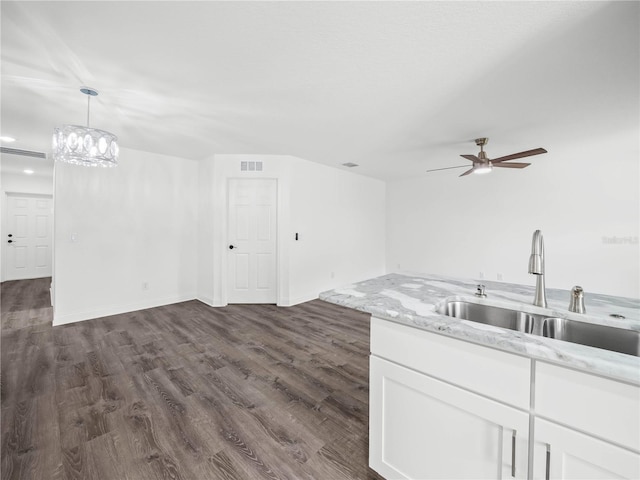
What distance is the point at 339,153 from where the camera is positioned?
4.37 meters

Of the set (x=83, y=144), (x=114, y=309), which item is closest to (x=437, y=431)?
(x=83, y=144)

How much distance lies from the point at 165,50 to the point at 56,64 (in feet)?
2.92


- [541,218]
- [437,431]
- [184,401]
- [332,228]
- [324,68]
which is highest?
[324,68]

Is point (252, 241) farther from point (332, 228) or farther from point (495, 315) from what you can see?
point (495, 315)

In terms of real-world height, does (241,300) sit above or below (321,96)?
below

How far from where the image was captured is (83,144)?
2.38 meters

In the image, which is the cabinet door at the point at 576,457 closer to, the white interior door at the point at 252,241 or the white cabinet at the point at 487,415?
the white cabinet at the point at 487,415

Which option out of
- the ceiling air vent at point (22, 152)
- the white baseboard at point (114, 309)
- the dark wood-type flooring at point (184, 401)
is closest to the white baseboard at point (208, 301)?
the white baseboard at point (114, 309)

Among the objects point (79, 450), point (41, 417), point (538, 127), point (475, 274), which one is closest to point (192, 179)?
point (41, 417)

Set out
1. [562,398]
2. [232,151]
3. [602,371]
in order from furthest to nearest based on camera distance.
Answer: [232,151] → [562,398] → [602,371]

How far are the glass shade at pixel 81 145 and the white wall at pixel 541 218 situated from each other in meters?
5.64

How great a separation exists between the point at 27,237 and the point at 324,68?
27.8 feet

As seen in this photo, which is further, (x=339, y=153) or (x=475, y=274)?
(x=475, y=274)

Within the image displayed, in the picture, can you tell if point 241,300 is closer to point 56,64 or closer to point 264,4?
point 56,64
